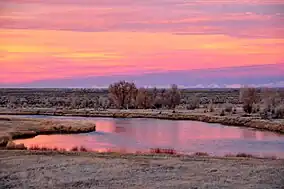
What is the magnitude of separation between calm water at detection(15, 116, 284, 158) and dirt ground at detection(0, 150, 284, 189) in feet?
22.0

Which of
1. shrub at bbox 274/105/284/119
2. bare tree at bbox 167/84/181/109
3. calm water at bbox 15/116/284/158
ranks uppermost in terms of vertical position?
bare tree at bbox 167/84/181/109

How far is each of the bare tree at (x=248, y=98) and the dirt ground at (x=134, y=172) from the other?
1291 inches

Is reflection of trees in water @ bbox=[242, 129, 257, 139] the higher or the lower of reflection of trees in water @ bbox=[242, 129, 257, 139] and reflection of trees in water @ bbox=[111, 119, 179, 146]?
the higher

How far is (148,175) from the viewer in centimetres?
1471

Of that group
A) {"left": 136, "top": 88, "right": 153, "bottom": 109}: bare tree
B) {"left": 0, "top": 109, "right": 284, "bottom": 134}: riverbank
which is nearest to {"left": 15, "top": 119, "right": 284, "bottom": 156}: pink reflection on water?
{"left": 0, "top": 109, "right": 284, "bottom": 134}: riverbank

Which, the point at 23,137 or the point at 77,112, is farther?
the point at 77,112

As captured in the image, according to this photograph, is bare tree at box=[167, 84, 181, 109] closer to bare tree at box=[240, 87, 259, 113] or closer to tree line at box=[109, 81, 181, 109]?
tree line at box=[109, 81, 181, 109]

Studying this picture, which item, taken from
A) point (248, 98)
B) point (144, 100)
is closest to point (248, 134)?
point (248, 98)

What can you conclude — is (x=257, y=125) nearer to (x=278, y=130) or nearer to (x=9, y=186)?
(x=278, y=130)

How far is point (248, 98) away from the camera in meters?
51.2

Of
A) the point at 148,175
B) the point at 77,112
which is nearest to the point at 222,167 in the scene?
the point at 148,175

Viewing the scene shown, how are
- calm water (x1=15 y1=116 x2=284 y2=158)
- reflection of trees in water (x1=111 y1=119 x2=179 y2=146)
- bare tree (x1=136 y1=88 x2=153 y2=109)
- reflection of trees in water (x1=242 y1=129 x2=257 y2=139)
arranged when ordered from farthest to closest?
bare tree (x1=136 y1=88 x2=153 y2=109) → reflection of trees in water (x1=242 y1=129 x2=257 y2=139) → reflection of trees in water (x1=111 y1=119 x2=179 y2=146) → calm water (x1=15 y1=116 x2=284 y2=158)

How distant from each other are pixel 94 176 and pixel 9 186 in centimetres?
245

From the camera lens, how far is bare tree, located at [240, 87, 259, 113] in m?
50.5
